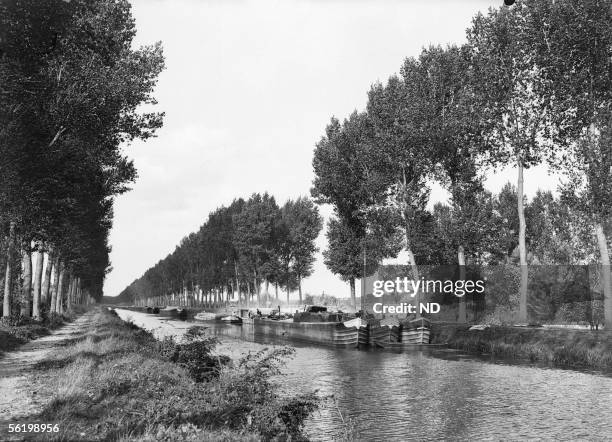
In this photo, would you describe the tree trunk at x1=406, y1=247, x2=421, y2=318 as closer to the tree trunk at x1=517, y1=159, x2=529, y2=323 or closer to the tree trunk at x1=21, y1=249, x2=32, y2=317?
the tree trunk at x1=517, y1=159, x2=529, y2=323

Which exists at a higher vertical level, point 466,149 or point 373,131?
point 373,131

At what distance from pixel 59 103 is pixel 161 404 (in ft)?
52.1

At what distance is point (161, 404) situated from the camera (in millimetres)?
10961

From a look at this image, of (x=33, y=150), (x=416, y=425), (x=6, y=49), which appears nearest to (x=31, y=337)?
(x=33, y=150)

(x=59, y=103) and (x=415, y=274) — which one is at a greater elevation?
(x=59, y=103)

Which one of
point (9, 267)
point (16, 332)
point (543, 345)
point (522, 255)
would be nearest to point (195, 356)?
point (16, 332)

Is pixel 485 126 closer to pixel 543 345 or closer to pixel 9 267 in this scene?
pixel 543 345

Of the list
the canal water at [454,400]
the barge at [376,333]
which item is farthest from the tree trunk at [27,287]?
the barge at [376,333]

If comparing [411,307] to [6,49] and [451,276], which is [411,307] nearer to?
[451,276]

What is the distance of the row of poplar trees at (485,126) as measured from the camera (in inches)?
1255

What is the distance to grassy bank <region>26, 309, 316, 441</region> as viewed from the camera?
31.4ft

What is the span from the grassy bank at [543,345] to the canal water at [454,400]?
2.14 metres

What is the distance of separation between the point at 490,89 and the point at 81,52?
2814cm

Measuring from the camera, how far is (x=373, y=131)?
53969 mm
